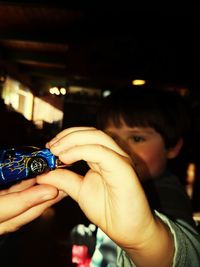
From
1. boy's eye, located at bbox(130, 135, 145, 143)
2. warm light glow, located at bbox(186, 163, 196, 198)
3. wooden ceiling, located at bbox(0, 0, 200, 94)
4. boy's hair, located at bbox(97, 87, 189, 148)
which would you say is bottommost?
warm light glow, located at bbox(186, 163, 196, 198)

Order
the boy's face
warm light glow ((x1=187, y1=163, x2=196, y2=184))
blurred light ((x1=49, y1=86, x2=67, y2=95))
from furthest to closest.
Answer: warm light glow ((x1=187, y1=163, x2=196, y2=184)) < the boy's face < blurred light ((x1=49, y1=86, x2=67, y2=95))

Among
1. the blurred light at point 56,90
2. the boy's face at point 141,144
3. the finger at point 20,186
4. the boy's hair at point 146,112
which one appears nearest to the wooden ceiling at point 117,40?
the boy's hair at point 146,112

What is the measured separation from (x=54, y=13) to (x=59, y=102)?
1.65 m

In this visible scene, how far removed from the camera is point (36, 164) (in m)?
0.61

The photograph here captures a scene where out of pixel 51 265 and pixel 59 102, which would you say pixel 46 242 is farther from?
pixel 59 102

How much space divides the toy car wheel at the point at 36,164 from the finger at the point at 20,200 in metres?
0.04

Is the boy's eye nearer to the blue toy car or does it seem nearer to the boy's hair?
the boy's hair

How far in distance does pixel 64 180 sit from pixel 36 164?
9 centimetres

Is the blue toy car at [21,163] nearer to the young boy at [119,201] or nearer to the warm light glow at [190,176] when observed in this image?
the young boy at [119,201]

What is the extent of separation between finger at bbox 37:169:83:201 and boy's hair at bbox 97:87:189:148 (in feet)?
1.83

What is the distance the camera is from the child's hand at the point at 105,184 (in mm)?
534

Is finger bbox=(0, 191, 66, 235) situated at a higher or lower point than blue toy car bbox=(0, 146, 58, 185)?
lower

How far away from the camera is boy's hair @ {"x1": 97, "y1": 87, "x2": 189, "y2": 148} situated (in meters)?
1.19

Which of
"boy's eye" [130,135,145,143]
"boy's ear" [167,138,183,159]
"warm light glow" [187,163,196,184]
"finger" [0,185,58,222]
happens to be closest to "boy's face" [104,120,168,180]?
"boy's eye" [130,135,145,143]
